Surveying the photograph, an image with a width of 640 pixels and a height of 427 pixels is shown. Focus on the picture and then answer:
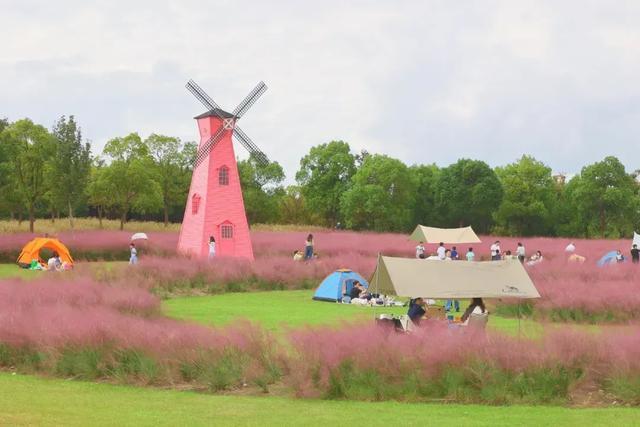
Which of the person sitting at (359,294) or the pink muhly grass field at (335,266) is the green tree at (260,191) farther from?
the person sitting at (359,294)

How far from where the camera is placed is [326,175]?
83.4 m

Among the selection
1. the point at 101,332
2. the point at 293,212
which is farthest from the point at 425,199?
the point at 101,332

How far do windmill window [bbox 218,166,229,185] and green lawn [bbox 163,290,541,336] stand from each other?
10.6m

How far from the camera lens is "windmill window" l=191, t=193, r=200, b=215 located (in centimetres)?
4056

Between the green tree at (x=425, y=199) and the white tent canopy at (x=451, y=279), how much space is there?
61561 millimetres

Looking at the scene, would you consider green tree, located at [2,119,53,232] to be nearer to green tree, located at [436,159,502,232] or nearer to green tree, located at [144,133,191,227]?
green tree, located at [144,133,191,227]

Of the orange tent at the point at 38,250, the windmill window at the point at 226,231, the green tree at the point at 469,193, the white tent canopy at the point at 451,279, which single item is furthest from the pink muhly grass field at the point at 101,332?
the green tree at the point at 469,193

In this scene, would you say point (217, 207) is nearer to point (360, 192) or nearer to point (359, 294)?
point (359, 294)

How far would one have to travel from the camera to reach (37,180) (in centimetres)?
5975

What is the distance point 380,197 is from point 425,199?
393 inches

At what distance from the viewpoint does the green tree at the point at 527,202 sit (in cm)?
7825

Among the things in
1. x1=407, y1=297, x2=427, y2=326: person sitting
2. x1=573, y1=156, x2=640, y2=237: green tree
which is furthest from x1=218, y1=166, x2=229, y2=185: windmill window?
x1=573, y1=156, x2=640, y2=237: green tree

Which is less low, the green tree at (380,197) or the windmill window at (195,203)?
the green tree at (380,197)

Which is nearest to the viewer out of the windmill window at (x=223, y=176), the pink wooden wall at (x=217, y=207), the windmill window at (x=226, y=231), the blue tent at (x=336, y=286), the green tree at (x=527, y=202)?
the blue tent at (x=336, y=286)
